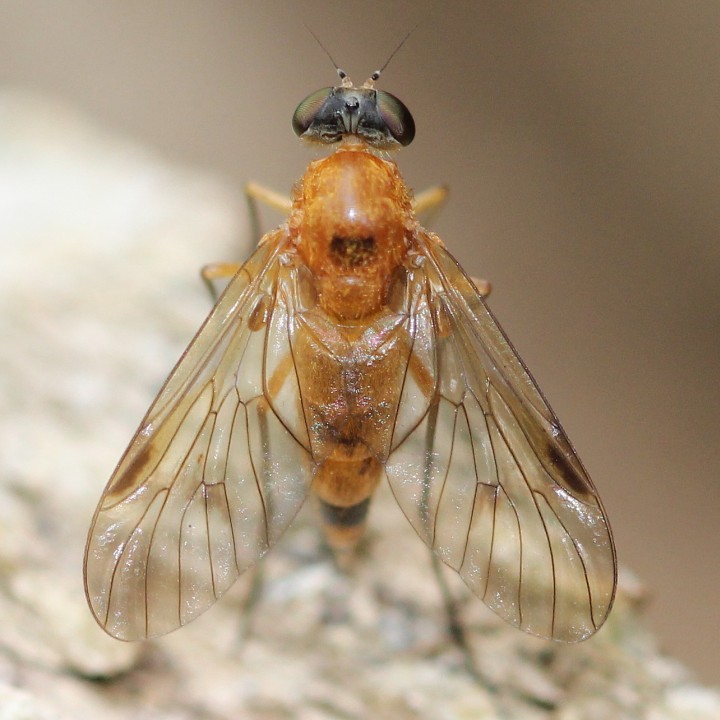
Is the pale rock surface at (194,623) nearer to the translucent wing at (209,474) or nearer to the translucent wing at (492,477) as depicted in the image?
the translucent wing at (209,474)

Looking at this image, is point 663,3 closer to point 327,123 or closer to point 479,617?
point 327,123

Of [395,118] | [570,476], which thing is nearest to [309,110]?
[395,118]

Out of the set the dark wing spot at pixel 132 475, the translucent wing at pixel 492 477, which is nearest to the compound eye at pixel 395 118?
the translucent wing at pixel 492 477

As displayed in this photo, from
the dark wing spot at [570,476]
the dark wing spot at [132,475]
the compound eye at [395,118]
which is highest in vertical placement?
the compound eye at [395,118]

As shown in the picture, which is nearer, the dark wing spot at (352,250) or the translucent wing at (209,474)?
the translucent wing at (209,474)

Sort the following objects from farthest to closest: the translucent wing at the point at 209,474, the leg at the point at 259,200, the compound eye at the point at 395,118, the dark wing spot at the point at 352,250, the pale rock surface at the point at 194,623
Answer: the leg at the point at 259,200
the compound eye at the point at 395,118
the dark wing spot at the point at 352,250
the pale rock surface at the point at 194,623
the translucent wing at the point at 209,474

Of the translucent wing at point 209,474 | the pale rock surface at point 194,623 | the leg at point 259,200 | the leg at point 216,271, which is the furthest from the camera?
the leg at point 259,200

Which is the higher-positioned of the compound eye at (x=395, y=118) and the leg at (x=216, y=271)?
the compound eye at (x=395, y=118)

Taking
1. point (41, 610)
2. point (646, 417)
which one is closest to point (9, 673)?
point (41, 610)
